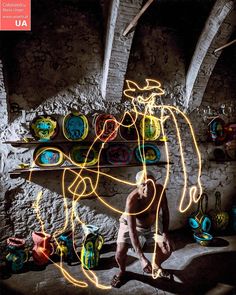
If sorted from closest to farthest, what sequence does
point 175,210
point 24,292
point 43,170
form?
point 24,292 → point 43,170 → point 175,210

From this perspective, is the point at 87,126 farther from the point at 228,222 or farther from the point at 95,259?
the point at 228,222

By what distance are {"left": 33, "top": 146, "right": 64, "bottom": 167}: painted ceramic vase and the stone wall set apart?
13 cm

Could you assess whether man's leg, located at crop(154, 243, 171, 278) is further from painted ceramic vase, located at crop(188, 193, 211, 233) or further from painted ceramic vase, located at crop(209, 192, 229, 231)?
painted ceramic vase, located at crop(209, 192, 229, 231)

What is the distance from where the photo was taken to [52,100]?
3742mm

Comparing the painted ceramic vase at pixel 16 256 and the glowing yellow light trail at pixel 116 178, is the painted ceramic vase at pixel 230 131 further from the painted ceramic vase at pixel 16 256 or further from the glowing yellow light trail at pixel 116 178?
the painted ceramic vase at pixel 16 256

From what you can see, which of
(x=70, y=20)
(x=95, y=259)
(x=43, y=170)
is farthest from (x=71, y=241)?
(x=70, y=20)

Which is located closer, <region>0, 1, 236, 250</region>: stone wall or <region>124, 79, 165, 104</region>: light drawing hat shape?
<region>0, 1, 236, 250</region>: stone wall

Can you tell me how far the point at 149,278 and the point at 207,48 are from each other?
374 centimetres

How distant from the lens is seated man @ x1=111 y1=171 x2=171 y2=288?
9.61 feet

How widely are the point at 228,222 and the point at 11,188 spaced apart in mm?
4053

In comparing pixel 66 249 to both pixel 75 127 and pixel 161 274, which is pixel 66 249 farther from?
pixel 75 127

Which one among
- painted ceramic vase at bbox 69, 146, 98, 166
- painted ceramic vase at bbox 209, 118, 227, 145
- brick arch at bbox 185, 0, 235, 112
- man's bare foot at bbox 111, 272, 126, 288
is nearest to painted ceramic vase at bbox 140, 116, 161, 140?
brick arch at bbox 185, 0, 235, 112

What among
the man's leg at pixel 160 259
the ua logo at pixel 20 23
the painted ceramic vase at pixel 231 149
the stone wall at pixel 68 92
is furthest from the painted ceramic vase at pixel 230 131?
the ua logo at pixel 20 23

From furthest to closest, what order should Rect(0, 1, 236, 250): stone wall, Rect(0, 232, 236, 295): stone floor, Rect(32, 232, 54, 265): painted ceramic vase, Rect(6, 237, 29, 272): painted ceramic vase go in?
Rect(0, 1, 236, 250): stone wall < Rect(32, 232, 54, 265): painted ceramic vase < Rect(6, 237, 29, 272): painted ceramic vase < Rect(0, 232, 236, 295): stone floor
